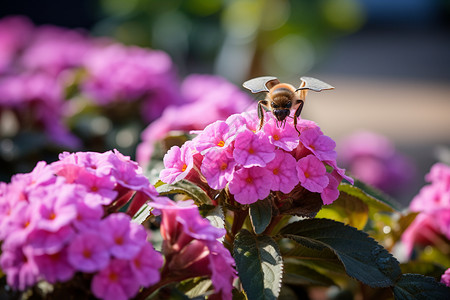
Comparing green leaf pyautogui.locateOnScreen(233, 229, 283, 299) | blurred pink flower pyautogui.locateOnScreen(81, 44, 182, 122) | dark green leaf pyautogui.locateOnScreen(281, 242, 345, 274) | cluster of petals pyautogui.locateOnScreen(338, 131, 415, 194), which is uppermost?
green leaf pyautogui.locateOnScreen(233, 229, 283, 299)

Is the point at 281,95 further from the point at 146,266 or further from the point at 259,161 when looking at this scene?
the point at 146,266

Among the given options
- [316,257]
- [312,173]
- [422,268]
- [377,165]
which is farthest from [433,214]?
A: [377,165]

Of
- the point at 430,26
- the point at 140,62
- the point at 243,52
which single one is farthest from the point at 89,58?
the point at 430,26

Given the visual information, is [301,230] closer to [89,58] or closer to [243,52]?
[89,58]

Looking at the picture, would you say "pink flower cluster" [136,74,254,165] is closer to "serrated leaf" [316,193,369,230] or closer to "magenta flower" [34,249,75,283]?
"serrated leaf" [316,193,369,230]

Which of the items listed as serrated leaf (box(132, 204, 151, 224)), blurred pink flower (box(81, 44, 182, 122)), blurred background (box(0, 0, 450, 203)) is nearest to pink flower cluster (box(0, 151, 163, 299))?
serrated leaf (box(132, 204, 151, 224))

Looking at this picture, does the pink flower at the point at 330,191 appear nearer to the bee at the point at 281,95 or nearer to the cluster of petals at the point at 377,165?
the bee at the point at 281,95
